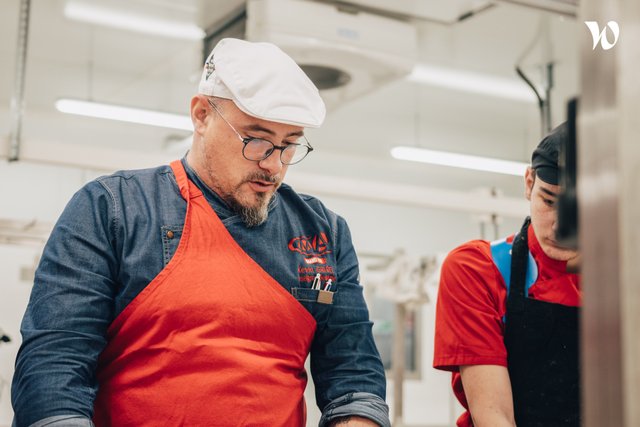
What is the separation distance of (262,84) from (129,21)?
177 inches

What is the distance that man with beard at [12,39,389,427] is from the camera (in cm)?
136

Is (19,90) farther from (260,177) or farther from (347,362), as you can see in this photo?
(347,362)

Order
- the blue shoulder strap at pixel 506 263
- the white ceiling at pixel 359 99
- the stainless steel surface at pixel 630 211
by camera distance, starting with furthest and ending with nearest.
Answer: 1. the white ceiling at pixel 359 99
2. the blue shoulder strap at pixel 506 263
3. the stainless steel surface at pixel 630 211

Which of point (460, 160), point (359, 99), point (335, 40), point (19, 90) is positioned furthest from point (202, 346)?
point (359, 99)

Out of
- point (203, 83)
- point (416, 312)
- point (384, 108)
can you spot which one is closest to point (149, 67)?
point (384, 108)

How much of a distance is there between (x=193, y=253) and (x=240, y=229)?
0.12m

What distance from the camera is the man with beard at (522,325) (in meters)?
1.59

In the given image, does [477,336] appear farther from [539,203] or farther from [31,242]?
[31,242]

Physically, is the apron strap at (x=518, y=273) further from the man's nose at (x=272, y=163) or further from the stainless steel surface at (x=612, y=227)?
the stainless steel surface at (x=612, y=227)

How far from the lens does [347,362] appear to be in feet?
5.21

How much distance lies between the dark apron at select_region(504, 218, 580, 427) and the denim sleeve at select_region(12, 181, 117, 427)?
789 mm

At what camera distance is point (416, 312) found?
9883 mm

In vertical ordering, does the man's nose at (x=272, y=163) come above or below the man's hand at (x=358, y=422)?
above

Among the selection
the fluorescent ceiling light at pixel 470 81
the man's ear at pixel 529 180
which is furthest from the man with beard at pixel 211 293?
the fluorescent ceiling light at pixel 470 81
